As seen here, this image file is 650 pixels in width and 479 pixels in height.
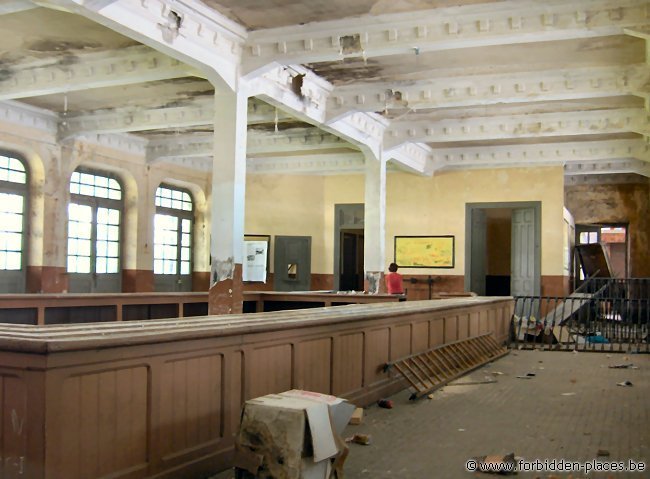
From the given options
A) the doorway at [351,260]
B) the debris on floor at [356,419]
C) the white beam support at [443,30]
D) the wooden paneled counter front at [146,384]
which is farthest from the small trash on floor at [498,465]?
the doorway at [351,260]

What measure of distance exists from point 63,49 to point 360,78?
16.3 feet

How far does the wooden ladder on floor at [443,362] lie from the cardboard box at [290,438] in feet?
11.5

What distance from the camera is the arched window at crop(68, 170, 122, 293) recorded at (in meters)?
16.2

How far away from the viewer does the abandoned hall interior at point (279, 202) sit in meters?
4.24

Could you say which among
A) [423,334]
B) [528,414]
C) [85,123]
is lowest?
[528,414]

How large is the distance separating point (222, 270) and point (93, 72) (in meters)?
3.97

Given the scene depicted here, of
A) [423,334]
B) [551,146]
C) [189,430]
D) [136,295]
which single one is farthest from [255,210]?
[189,430]

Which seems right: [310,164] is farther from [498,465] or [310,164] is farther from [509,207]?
[498,465]

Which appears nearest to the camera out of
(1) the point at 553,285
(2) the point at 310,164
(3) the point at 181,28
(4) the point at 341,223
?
(3) the point at 181,28

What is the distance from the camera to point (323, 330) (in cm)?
611

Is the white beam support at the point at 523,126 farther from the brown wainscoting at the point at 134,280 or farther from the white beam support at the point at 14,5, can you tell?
the white beam support at the point at 14,5

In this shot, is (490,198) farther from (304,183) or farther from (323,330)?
(323,330)

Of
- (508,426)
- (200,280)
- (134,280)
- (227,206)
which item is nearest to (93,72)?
(227,206)

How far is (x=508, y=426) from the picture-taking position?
6.19 meters
